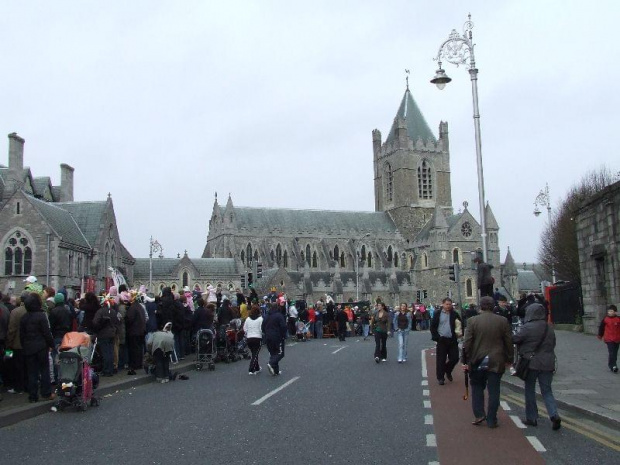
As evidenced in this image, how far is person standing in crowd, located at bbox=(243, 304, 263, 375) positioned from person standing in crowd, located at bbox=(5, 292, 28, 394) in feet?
18.1

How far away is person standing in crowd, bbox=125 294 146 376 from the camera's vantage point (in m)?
16.3

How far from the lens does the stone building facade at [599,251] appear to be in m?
23.7

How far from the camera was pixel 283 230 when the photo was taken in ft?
299

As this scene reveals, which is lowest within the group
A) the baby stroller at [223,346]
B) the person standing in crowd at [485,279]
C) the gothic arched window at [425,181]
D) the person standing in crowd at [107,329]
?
the baby stroller at [223,346]

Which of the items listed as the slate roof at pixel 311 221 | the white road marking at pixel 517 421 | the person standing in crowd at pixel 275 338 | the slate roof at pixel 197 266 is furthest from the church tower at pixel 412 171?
the white road marking at pixel 517 421

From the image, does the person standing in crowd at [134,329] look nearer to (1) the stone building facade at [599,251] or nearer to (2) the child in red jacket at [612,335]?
(2) the child in red jacket at [612,335]

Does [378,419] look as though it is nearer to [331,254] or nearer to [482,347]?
[482,347]

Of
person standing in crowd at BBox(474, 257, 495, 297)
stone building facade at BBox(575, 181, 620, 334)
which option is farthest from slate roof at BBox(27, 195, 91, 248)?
person standing in crowd at BBox(474, 257, 495, 297)

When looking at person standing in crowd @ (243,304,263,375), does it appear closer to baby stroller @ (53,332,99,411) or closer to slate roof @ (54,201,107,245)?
baby stroller @ (53,332,99,411)

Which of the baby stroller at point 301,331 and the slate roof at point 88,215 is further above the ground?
the slate roof at point 88,215

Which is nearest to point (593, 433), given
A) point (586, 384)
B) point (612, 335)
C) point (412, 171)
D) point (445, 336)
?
point (586, 384)

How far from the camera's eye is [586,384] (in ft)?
44.3

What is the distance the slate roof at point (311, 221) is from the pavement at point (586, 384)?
2793 inches

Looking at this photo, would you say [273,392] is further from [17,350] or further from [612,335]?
[612,335]
